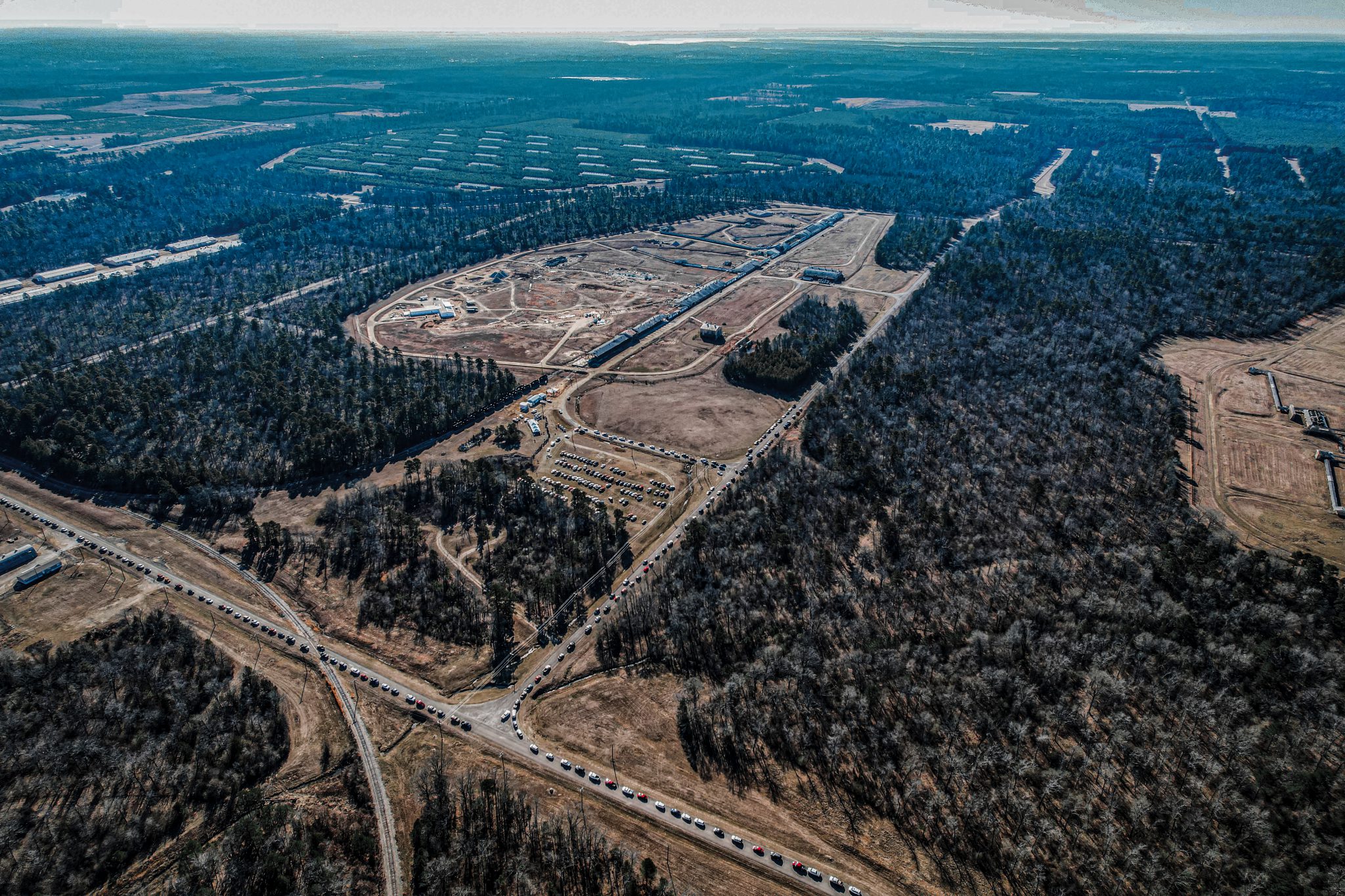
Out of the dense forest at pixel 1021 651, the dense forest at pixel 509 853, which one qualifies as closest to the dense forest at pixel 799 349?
the dense forest at pixel 1021 651

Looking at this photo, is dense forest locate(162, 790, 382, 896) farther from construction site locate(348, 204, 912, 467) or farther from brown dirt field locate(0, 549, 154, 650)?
construction site locate(348, 204, 912, 467)

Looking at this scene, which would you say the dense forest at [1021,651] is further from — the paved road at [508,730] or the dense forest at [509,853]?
the dense forest at [509,853]

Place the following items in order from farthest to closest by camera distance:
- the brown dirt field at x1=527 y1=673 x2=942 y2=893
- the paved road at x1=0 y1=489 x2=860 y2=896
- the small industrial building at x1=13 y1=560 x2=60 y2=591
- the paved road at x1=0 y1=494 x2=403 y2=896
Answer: the small industrial building at x1=13 y1=560 x2=60 y2=591, the paved road at x1=0 y1=494 x2=403 y2=896, the paved road at x1=0 y1=489 x2=860 y2=896, the brown dirt field at x1=527 y1=673 x2=942 y2=893

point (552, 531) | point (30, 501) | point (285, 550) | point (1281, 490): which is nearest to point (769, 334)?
point (552, 531)

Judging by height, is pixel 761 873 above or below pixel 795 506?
below

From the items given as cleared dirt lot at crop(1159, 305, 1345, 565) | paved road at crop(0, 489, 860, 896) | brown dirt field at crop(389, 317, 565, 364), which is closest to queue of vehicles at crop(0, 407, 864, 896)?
paved road at crop(0, 489, 860, 896)

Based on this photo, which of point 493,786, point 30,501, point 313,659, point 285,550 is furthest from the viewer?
point 30,501

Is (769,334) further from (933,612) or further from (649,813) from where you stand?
(649,813)
